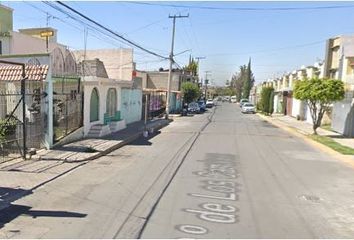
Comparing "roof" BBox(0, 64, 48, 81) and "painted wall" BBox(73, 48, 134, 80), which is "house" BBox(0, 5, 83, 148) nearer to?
"roof" BBox(0, 64, 48, 81)

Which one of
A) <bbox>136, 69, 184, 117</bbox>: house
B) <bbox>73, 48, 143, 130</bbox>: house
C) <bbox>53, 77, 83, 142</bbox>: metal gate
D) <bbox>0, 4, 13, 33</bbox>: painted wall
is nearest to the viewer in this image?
<bbox>53, 77, 83, 142</bbox>: metal gate

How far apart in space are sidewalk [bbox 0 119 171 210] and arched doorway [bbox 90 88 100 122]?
2.19 meters

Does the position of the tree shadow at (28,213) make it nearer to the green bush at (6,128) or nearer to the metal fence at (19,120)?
the metal fence at (19,120)

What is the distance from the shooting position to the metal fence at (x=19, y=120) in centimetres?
1249

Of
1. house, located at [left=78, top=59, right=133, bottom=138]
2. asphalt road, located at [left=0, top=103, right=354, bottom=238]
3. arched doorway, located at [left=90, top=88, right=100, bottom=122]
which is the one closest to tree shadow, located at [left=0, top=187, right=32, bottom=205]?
asphalt road, located at [left=0, top=103, right=354, bottom=238]

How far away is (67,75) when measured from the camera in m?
15.9

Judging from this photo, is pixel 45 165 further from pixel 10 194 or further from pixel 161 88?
pixel 161 88

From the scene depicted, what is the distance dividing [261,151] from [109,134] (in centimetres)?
815

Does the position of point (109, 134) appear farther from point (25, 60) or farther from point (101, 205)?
point (101, 205)

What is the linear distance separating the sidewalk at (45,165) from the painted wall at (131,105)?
777cm

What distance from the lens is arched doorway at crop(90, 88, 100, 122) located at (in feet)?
59.9

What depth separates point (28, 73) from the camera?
13406 millimetres

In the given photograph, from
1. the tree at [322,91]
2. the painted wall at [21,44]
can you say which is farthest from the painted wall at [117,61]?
the tree at [322,91]

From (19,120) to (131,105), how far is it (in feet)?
43.9
